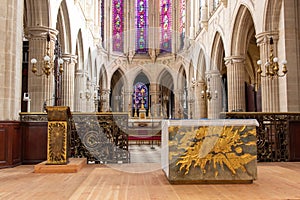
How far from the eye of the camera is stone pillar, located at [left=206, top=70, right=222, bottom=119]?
17.8 metres

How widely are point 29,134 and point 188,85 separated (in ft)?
60.6

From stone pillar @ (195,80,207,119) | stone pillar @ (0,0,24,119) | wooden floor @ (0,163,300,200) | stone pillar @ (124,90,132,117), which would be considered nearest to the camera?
wooden floor @ (0,163,300,200)

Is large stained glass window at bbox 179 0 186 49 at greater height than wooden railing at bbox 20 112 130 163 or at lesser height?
greater

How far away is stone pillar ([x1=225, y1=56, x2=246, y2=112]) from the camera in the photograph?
14.5 m

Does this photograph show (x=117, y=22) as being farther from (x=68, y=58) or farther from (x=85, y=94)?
(x=68, y=58)

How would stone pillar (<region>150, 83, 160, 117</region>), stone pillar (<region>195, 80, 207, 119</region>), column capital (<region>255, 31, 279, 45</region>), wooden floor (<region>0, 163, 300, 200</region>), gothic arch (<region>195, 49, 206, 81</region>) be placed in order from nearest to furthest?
1. wooden floor (<region>0, 163, 300, 200</region>)
2. column capital (<region>255, 31, 279, 45</region>)
3. stone pillar (<region>195, 80, 207, 119</region>)
4. gothic arch (<region>195, 49, 206, 81</region>)
5. stone pillar (<region>150, 83, 160, 117</region>)

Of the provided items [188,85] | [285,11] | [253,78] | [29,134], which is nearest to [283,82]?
[285,11]

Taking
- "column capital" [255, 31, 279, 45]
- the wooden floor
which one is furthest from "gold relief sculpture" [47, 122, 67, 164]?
"column capital" [255, 31, 279, 45]

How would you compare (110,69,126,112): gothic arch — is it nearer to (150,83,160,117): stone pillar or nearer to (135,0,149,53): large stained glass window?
(150,83,160,117): stone pillar

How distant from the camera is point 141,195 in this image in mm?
3961

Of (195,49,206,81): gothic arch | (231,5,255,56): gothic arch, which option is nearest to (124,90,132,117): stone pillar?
(195,49,206,81): gothic arch

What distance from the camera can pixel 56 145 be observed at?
19.5 feet

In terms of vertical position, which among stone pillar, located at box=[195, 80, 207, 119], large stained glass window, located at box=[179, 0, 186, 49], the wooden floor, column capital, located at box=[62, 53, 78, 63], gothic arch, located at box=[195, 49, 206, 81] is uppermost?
large stained glass window, located at box=[179, 0, 186, 49]

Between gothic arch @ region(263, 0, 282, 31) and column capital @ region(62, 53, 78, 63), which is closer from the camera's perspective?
gothic arch @ region(263, 0, 282, 31)
